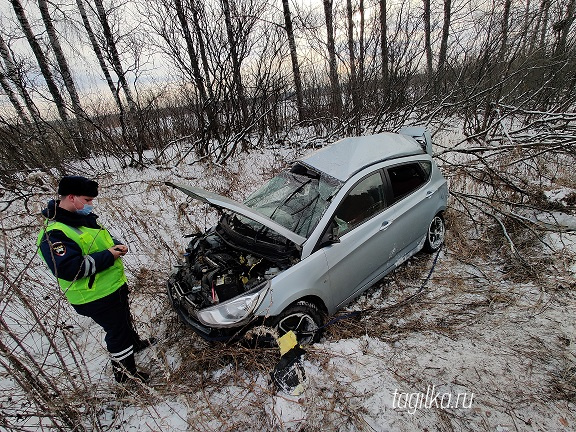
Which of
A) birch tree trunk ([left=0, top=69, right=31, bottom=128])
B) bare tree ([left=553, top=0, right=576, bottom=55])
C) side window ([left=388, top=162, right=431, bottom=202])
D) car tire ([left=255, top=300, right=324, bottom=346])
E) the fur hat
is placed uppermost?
birch tree trunk ([left=0, top=69, right=31, bottom=128])

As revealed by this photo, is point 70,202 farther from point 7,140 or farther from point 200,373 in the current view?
point 7,140

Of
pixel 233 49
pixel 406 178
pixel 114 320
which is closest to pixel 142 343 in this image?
pixel 114 320

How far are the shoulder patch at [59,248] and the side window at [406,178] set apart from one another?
316 cm

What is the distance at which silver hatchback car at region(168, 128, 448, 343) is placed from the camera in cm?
235

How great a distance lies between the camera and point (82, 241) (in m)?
2.14

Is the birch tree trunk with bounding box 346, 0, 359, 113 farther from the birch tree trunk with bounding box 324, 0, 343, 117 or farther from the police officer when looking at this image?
the police officer

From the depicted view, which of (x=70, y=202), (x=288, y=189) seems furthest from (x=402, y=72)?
(x=70, y=202)

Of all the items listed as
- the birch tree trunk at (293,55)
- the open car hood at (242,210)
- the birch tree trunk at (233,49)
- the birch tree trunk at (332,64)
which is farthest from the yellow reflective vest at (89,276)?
the birch tree trunk at (293,55)

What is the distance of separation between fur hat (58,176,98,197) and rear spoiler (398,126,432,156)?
13.5 ft

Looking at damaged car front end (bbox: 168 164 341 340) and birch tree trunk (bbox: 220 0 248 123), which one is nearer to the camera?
damaged car front end (bbox: 168 164 341 340)

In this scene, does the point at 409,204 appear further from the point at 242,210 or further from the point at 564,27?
the point at 564,27

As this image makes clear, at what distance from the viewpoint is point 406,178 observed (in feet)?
11.3

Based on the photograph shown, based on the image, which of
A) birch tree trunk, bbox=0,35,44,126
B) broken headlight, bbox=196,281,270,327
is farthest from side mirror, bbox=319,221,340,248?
birch tree trunk, bbox=0,35,44,126

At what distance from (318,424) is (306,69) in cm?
1138
